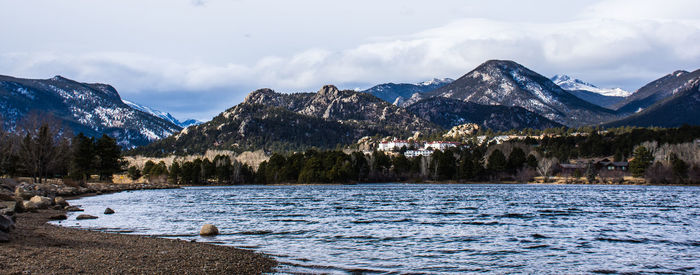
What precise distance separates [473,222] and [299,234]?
17.2 meters

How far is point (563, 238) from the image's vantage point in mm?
36344

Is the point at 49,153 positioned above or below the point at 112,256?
above

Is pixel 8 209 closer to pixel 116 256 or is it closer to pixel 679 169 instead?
pixel 116 256

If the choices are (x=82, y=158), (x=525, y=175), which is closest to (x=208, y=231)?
(x=82, y=158)

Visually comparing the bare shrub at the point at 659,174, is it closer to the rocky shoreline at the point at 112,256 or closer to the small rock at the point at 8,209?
the rocky shoreline at the point at 112,256

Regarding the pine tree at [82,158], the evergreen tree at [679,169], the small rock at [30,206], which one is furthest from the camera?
the evergreen tree at [679,169]

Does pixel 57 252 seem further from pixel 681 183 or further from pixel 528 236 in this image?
pixel 681 183

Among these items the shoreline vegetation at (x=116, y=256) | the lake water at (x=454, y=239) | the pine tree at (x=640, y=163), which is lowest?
the lake water at (x=454, y=239)

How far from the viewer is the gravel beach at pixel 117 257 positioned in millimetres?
20480

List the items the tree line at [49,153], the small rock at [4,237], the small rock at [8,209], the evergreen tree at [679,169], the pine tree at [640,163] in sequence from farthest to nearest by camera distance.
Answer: the pine tree at [640,163] → the evergreen tree at [679,169] → the tree line at [49,153] → the small rock at [8,209] → the small rock at [4,237]

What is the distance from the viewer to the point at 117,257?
2369cm

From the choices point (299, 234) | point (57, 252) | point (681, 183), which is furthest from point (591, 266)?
point (681, 183)

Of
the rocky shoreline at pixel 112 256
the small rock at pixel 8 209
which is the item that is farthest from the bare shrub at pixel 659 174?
the small rock at pixel 8 209

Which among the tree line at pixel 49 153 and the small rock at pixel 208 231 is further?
the tree line at pixel 49 153
